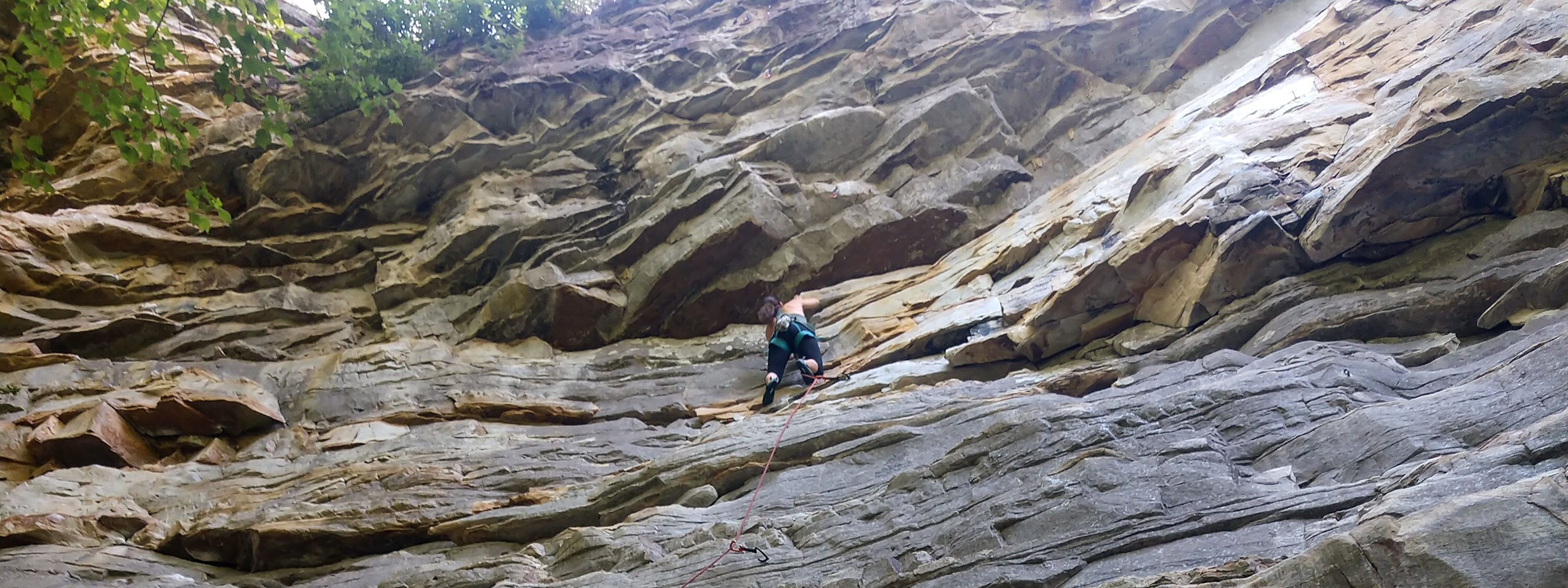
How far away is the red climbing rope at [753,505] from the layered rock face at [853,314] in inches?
3.7

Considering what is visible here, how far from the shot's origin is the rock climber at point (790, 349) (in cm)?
1057

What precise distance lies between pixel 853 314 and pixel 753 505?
5521 mm

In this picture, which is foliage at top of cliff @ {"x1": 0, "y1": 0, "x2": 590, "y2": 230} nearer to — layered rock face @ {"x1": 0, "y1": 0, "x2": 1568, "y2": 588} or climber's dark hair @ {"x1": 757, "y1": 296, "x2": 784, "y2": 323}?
→ layered rock face @ {"x1": 0, "y1": 0, "x2": 1568, "y2": 588}

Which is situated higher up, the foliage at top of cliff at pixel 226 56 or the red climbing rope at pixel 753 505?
the foliage at top of cliff at pixel 226 56

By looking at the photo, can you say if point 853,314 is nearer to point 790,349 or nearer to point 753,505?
point 790,349

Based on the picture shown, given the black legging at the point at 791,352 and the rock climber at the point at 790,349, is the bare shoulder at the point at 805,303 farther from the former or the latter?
the black legging at the point at 791,352

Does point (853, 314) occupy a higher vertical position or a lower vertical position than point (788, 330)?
lower

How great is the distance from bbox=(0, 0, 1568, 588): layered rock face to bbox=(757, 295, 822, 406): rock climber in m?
0.87

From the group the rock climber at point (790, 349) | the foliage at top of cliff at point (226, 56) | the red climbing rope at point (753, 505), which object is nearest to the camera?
the red climbing rope at point (753, 505)

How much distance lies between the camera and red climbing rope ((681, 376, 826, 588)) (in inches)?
266

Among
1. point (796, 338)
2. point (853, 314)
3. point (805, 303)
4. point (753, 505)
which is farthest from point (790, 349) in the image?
point (753, 505)

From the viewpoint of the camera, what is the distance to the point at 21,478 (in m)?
9.07

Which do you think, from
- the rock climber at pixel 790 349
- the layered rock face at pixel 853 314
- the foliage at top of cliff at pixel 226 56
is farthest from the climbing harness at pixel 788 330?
the foliage at top of cliff at pixel 226 56

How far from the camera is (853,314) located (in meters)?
12.6
